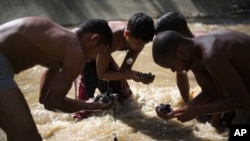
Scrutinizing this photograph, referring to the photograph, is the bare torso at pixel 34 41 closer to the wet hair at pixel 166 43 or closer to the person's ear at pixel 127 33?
the wet hair at pixel 166 43

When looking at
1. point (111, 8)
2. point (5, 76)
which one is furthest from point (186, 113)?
point (111, 8)

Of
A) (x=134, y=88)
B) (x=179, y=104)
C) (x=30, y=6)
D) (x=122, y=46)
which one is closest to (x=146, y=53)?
(x=134, y=88)

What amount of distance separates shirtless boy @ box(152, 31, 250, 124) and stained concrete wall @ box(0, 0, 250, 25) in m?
6.10

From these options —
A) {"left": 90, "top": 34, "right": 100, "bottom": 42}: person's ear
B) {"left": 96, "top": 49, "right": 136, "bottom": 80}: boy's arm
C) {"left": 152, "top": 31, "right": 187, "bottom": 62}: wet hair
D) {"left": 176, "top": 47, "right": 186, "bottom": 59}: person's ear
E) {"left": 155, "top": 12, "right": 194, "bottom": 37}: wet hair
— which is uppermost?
{"left": 90, "top": 34, "right": 100, "bottom": 42}: person's ear

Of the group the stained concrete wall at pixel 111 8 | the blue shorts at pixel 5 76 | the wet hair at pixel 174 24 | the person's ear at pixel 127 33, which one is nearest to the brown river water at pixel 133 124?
the wet hair at pixel 174 24

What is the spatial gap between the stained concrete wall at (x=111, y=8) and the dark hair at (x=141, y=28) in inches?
205

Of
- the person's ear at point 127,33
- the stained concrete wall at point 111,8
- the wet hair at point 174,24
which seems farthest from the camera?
the stained concrete wall at point 111,8

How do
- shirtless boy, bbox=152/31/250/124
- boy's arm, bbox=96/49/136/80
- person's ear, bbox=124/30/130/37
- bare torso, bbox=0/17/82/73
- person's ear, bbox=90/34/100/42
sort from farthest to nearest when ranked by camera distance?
boy's arm, bbox=96/49/136/80, person's ear, bbox=124/30/130/37, person's ear, bbox=90/34/100/42, bare torso, bbox=0/17/82/73, shirtless boy, bbox=152/31/250/124

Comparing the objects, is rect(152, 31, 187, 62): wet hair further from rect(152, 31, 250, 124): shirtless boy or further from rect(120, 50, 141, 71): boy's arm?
rect(120, 50, 141, 71): boy's arm

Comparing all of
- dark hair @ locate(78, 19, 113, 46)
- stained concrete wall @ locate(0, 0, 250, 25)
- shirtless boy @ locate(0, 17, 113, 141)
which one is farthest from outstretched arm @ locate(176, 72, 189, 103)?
stained concrete wall @ locate(0, 0, 250, 25)

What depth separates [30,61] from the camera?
2.98 metres

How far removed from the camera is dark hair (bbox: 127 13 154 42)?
12.1 ft

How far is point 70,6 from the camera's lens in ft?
29.9

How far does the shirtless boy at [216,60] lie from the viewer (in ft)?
9.05
